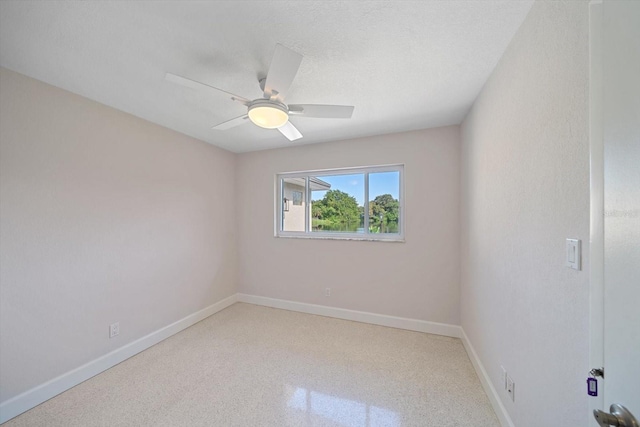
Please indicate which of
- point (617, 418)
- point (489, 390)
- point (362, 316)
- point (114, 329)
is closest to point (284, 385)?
point (362, 316)

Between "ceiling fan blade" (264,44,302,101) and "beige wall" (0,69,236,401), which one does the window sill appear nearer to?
"beige wall" (0,69,236,401)

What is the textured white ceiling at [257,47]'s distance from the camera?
1.12m

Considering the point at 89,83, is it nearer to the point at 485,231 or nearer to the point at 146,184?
the point at 146,184

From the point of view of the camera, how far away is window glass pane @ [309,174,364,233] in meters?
3.03

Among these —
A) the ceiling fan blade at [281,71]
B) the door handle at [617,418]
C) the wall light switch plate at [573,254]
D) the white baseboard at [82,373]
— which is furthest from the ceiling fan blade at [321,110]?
the white baseboard at [82,373]

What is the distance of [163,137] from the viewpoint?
2.53m

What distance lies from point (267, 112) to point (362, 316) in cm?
250

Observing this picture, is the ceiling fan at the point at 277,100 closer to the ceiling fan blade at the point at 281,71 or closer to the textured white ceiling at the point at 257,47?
the ceiling fan blade at the point at 281,71

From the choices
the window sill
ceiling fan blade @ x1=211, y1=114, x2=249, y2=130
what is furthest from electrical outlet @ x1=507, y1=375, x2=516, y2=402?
ceiling fan blade @ x1=211, y1=114, x2=249, y2=130

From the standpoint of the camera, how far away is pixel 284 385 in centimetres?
183

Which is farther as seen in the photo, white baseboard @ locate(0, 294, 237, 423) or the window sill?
the window sill

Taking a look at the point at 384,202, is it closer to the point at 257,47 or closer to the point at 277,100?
the point at 277,100

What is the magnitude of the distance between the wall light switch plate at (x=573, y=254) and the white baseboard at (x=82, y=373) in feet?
10.4

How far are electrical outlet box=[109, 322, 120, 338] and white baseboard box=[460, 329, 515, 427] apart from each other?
3.01 meters
